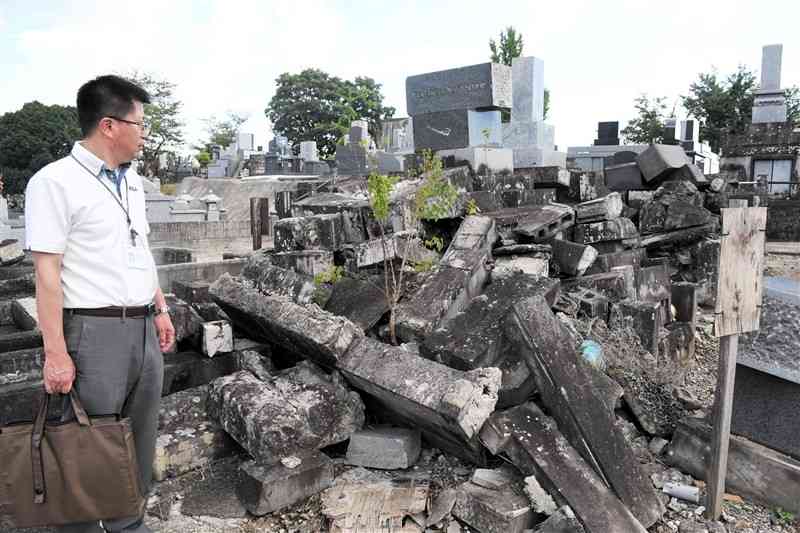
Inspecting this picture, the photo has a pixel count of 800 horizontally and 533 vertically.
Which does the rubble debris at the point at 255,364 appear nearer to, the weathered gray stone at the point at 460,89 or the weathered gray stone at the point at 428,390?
the weathered gray stone at the point at 428,390

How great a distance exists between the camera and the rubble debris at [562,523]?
2.43m

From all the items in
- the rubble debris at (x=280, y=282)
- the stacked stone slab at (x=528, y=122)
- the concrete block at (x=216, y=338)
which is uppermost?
the stacked stone slab at (x=528, y=122)

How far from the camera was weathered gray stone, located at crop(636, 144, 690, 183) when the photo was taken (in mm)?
8703

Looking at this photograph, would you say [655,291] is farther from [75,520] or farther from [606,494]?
[75,520]

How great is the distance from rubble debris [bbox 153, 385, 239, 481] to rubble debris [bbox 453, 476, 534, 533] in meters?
1.44

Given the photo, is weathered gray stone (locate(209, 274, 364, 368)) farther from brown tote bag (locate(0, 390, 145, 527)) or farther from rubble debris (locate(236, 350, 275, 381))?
brown tote bag (locate(0, 390, 145, 527))

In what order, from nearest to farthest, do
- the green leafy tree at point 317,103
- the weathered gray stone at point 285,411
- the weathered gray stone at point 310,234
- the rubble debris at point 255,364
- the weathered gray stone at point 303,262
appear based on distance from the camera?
1. the weathered gray stone at point 285,411
2. the rubble debris at point 255,364
3. the weathered gray stone at point 303,262
4. the weathered gray stone at point 310,234
5. the green leafy tree at point 317,103

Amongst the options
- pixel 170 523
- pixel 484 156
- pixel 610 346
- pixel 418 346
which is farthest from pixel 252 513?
pixel 484 156

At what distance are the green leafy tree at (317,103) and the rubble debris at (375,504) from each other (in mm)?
44099

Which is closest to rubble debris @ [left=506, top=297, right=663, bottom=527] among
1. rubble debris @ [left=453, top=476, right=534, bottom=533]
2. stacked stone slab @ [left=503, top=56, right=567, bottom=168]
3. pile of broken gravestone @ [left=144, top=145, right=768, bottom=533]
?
pile of broken gravestone @ [left=144, top=145, right=768, bottom=533]

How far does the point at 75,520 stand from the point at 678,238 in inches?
271

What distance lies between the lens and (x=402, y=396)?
2.93 meters

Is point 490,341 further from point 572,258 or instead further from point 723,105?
point 723,105

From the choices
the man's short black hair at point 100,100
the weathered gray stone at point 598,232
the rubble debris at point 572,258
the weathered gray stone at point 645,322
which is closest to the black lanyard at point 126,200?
the man's short black hair at point 100,100
